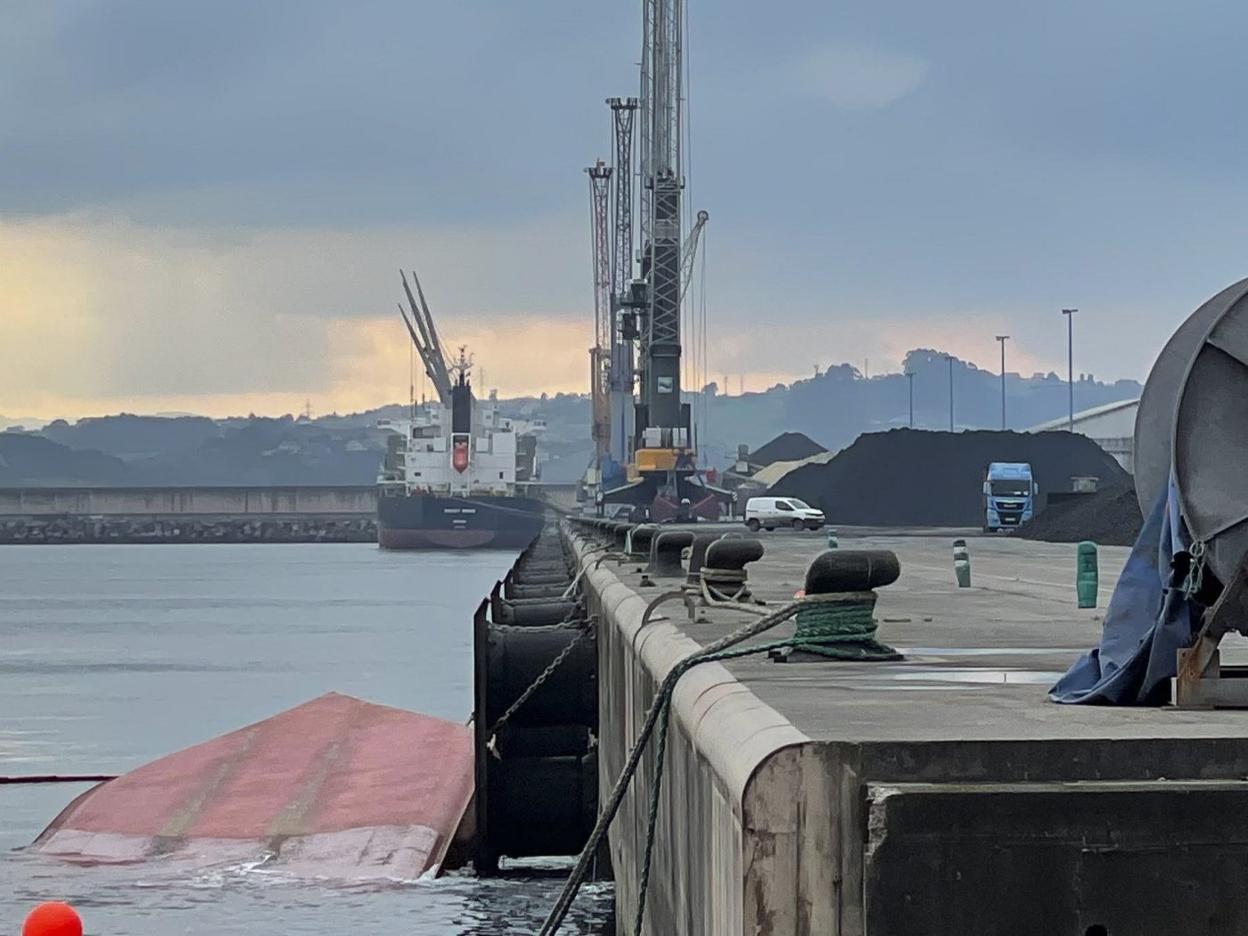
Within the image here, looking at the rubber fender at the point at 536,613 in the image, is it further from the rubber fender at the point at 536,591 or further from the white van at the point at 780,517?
the white van at the point at 780,517

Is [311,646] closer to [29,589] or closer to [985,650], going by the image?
[985,650]

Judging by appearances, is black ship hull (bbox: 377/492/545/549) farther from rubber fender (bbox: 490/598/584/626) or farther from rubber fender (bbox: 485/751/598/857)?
rubber fender (bbox: 485/751/598/857)

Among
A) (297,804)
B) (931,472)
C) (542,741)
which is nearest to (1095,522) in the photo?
(297,804)

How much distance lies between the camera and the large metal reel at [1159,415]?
7.46 meters

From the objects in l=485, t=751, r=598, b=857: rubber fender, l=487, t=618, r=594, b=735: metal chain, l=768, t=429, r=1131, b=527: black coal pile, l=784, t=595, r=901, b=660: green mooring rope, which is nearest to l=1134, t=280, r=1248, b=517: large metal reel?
l=784, t=595, r=901, b=660: green mooring rope

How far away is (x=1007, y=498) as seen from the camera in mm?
71125

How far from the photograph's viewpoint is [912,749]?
5.39 m

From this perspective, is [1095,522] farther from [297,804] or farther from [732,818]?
[732,818]

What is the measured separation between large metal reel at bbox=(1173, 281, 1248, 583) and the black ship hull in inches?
6171

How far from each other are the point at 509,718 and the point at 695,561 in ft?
21.1

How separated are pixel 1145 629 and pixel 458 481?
164 metres

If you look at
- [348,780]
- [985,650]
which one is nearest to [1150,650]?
[985,650]

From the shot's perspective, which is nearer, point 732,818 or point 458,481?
point 732,818

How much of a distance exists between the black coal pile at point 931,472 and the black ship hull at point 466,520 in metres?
50.1
